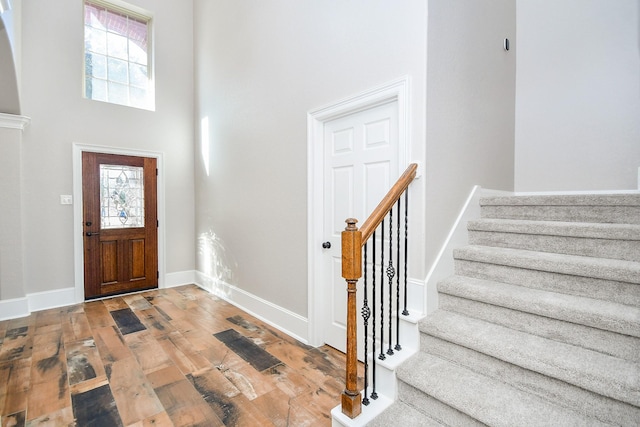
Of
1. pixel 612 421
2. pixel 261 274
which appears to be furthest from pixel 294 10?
pixel 612 421

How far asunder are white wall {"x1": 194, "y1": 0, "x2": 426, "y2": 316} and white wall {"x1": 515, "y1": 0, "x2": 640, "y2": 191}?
193cm

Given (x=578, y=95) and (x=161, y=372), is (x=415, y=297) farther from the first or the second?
(x=578, y=95)

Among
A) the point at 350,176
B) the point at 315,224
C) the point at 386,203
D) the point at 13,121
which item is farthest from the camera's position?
the point at 13,121

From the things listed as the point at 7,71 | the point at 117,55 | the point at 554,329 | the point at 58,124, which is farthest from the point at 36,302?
the point at 554,329

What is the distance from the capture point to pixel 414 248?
2.05 metres

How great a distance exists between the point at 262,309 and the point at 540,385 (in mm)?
2644

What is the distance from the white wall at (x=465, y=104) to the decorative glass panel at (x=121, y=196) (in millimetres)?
4271

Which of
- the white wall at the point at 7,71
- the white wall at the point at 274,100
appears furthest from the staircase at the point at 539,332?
the white wall at the point at 7,71

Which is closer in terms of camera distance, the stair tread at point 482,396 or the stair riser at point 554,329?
the stair tread at point 482,396

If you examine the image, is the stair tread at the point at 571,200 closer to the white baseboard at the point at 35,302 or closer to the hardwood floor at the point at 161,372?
the hardwood floor at the point at 161,372

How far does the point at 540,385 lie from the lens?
57.2 inches

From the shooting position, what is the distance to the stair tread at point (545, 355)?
4.18 ft

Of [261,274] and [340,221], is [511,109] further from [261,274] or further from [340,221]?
[261,274]

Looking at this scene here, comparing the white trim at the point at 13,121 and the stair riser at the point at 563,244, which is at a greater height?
the white trim at the point at 13,121
